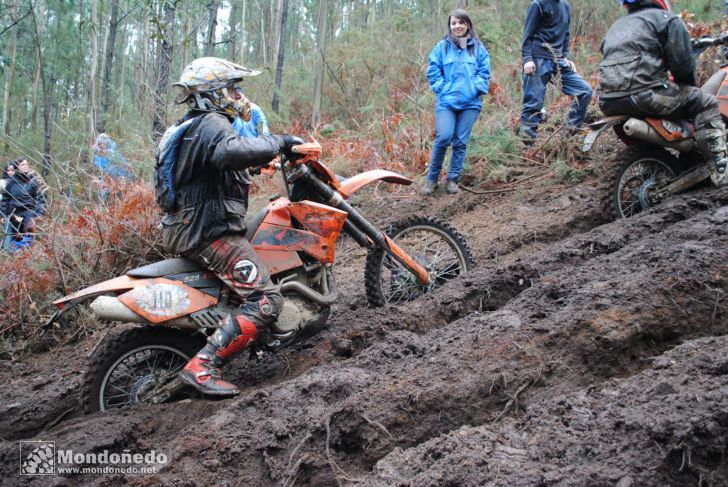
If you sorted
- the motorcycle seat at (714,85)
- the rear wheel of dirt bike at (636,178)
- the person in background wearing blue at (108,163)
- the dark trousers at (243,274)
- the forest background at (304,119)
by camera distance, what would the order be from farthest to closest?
the person in background wearing blue at (108,163)
the forest background at (304,119)
the motorcycle seat at (714,85)
the rear wheel of dirt bike at (636,178)
the dark trousers at (243,274)

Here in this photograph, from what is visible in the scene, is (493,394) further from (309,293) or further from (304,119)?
(304,119)

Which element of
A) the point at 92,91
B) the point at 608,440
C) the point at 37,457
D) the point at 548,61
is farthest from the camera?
the point at 92,91

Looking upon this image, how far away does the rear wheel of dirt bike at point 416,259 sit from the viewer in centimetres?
558

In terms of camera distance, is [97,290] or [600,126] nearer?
[97,290]

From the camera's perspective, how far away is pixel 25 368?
22.2 feet

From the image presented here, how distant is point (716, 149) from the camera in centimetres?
630

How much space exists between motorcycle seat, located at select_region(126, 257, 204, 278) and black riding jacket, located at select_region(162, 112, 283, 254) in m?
0.10

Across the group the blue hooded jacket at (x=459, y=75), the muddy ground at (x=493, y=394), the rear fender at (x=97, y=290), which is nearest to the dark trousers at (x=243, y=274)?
the rear fender at (x=97, y=290)

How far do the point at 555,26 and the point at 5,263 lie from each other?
25.9 feet

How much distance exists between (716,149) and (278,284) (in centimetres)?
451

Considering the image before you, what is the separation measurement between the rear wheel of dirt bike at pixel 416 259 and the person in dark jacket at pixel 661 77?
237cm

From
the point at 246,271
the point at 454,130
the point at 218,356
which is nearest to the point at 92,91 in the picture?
the point at 454,130

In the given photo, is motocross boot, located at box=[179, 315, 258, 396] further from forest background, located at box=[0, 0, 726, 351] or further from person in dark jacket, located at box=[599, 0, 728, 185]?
person in dark jacket, located at box=[599, 0, 728, 185]

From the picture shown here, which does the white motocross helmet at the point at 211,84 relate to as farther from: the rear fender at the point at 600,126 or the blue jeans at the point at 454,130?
the blue jeans at the point at 454,130
